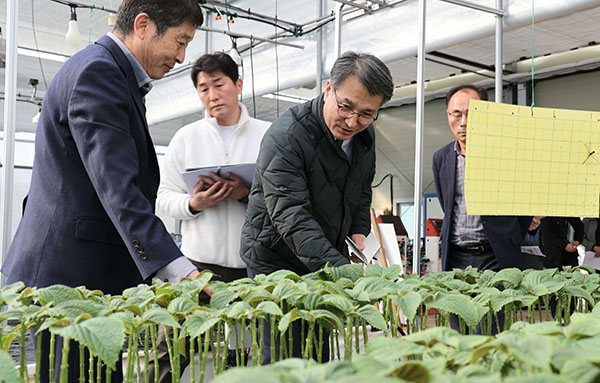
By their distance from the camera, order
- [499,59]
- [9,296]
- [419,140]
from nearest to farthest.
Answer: [9,296], [419,140], [499,59]

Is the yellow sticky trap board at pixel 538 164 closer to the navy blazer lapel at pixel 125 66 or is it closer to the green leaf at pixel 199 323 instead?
the navy blazer lapel at pixel 125 66

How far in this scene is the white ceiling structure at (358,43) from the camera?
391 centimetres

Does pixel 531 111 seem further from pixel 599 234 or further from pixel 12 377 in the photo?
pixel 599 234

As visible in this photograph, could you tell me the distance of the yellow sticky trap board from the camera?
1.64 meters

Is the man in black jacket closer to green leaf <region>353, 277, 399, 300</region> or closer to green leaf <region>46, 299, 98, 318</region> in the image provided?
green leaf <region>353, 277, 399, 300</region>

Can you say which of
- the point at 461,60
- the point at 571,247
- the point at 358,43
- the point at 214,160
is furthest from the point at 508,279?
the point at 461,60

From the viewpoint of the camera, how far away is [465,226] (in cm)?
193

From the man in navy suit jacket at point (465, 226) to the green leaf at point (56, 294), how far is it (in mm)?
1363

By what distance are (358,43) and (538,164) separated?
11.0ft

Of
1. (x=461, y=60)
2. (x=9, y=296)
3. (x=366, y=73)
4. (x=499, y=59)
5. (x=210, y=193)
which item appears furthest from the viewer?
(x=461, y=60)

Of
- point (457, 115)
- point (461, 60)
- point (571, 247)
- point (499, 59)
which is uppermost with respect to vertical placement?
point (461, 60)

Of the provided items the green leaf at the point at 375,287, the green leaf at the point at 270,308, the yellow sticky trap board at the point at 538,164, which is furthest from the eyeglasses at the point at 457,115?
the green leaf at the point at 270,308

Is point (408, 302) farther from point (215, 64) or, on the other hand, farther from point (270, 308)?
point (215, 64)

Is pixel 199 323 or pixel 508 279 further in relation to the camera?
pixel 508 279
